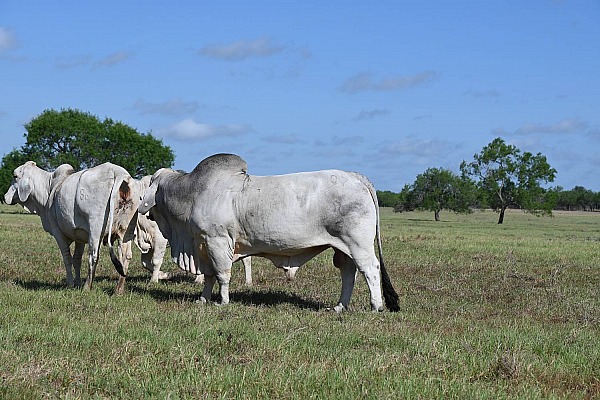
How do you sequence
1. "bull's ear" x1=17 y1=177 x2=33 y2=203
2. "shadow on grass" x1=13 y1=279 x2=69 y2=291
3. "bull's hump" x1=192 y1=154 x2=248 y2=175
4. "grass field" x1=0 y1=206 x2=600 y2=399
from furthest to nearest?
"bull's ear" x1=17 y1=177 x2=33 y2=203, "shadow on grass" x1=13 y1=279 x2=69 y2=291, "bull's hump" x1=192 y1=154 x2=248 y2=175, "grass field" x1=0 y1=206 x2=600 y2=399

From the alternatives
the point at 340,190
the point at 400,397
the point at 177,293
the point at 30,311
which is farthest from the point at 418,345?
the point at 177,293

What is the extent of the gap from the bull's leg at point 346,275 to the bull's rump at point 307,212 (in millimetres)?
604

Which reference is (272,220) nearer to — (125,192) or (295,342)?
(125,192)

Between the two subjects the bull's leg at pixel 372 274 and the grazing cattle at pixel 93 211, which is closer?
the bull's leg at pixel 372 274

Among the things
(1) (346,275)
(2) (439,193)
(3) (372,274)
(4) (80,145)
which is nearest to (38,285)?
(1) (346,275)

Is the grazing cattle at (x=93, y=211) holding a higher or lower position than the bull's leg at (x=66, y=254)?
higher

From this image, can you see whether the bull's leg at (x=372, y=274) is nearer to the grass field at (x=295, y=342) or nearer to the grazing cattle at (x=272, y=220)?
the grazing cattle at (x=272, y=220)

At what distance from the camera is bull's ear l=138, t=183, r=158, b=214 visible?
12242 millimetres

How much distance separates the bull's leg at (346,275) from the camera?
1134 cm

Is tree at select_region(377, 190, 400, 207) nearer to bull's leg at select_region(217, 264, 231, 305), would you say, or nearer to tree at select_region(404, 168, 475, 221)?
tree at select_region(404, 168, 475, 221)

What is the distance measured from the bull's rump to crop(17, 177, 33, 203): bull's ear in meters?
4.80

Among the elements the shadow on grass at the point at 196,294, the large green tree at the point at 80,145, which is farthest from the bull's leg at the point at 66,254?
the large green tree at the point at 80,145

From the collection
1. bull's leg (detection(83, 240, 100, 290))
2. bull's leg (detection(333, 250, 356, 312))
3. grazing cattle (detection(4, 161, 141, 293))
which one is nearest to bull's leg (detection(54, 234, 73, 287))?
grazing cattle (detection(4, 161, 141, 293))

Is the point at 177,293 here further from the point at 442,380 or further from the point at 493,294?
the point at 442,380
